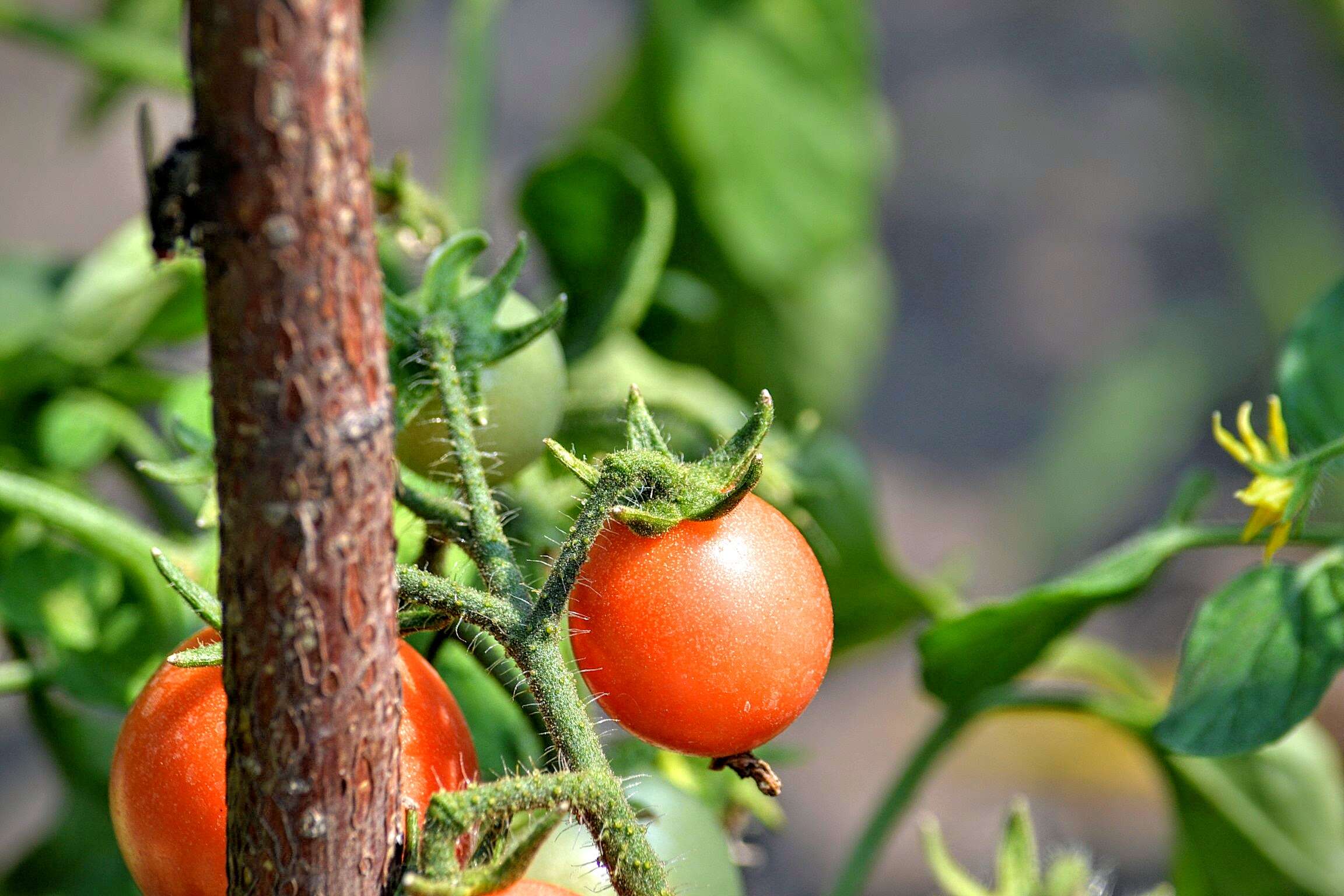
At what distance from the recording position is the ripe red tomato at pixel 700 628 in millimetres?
184

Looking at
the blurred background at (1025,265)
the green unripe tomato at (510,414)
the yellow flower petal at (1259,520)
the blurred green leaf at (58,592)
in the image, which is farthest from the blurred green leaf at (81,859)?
the blurred background at (1025,265)

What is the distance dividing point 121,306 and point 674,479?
28cm

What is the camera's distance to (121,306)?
0.38 meters

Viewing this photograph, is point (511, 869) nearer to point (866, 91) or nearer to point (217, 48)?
point (217, 48)

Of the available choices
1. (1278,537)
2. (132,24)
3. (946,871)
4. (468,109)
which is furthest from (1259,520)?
(132,24)

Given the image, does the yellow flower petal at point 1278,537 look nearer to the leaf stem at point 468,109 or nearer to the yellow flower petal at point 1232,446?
the yellow flower petal at point 1232,446

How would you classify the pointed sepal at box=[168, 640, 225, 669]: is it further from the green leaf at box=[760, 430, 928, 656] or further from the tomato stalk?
the green leaf at box=[760, 430, 928, 656]

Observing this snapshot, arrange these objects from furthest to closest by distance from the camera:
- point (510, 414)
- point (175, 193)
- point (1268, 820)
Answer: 1. point (1268, 820)
2. point (510, 414)
3. point (175, 193)

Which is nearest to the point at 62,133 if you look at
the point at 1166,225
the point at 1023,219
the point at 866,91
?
the point at 866,91

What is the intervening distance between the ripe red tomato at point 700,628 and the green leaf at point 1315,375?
0.17m

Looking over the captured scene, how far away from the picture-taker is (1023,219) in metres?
1.58

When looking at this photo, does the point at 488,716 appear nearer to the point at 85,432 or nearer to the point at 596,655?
the point at 596,655

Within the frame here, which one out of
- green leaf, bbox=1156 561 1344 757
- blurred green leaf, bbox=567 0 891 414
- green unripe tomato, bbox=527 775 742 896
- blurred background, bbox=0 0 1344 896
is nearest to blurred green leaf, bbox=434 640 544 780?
green unripe tomato, bbox=527 775 742 896

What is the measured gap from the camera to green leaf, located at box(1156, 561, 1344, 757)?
0.25 meters
